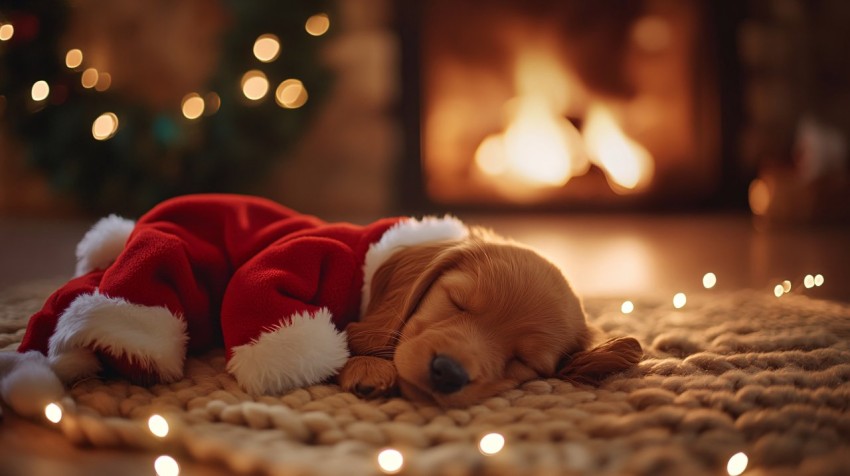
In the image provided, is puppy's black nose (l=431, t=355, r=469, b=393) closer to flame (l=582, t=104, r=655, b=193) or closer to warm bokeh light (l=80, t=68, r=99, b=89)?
flame (l=582, t=104, r=655, b=193)

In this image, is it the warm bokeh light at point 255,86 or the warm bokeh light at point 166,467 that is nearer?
the warm bokeh light at point 166,467

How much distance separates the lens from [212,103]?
14.8 feet

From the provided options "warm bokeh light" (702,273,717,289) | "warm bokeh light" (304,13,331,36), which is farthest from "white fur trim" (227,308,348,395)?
"warm bokeh light" (304,13,331,36)

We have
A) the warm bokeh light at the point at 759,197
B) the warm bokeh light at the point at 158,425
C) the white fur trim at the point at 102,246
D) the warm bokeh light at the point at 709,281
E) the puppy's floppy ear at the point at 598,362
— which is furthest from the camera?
the warm bokeh light at the point at 759,197

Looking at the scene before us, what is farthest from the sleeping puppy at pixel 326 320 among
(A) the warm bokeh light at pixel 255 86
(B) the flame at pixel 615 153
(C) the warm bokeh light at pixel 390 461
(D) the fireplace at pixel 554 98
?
(B) the flame at pixel 615 153

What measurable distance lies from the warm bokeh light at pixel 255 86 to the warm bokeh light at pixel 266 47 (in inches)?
4.5

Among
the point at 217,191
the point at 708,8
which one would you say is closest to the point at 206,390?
the point at 217,191

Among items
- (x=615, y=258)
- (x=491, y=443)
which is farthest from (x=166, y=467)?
(x=615, y=258)

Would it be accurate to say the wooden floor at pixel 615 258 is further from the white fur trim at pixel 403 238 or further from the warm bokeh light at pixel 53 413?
the white fur trim at pixel 403 238

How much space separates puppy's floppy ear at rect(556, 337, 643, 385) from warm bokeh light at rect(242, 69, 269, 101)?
3366 mm

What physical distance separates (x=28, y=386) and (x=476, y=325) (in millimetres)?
862

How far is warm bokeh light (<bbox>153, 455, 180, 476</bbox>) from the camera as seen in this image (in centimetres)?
108

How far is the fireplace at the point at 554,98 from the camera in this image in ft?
16.7

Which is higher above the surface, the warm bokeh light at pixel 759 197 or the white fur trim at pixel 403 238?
the warm bokeh light at pixel 759 197
